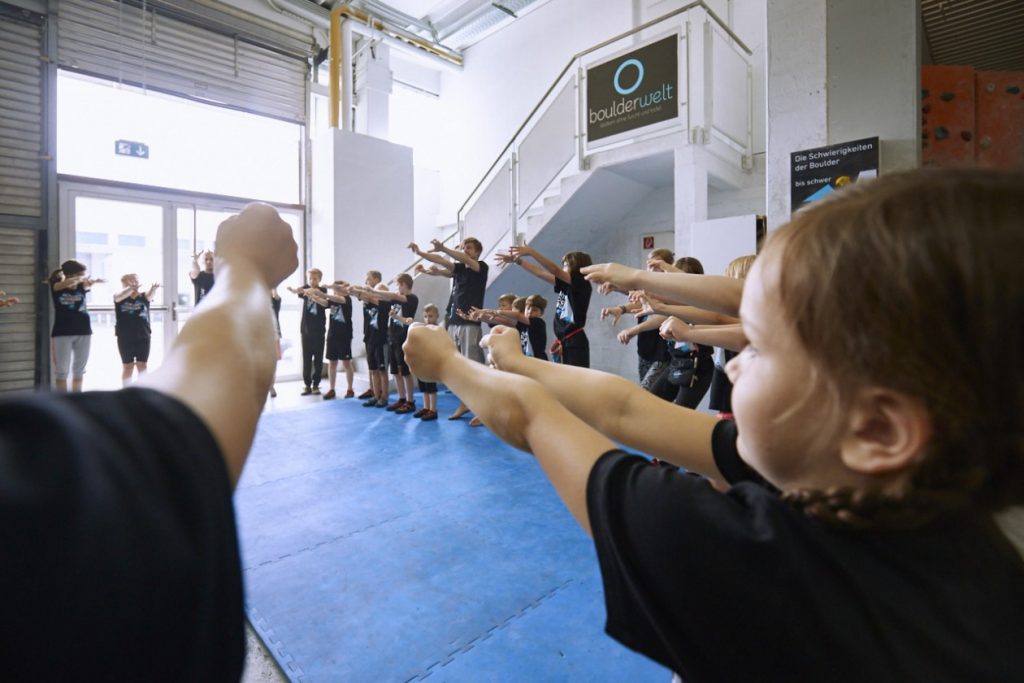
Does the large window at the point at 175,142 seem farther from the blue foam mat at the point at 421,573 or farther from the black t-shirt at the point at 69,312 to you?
the blue foam mat at the point at 421,573

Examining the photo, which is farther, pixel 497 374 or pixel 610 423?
pixel 610 423

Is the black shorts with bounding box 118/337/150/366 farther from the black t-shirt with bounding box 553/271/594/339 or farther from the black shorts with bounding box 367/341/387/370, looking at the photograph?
the black t-shirt with bounding box 553/271/594/339

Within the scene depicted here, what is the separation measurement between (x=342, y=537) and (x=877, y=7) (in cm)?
386

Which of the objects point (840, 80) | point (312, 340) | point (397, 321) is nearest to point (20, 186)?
point (312, 340)

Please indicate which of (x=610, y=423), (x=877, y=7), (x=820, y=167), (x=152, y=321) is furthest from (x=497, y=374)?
(x=152, y=321)

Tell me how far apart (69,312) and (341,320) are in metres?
3.07

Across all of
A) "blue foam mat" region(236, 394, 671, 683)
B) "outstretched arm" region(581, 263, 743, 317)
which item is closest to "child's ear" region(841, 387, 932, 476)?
"outstretched arm" region(581, 263, 743, 317)

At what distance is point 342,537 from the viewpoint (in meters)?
2.83

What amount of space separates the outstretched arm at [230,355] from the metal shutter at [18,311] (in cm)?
852

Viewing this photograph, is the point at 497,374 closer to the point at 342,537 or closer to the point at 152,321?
the point at 342,537

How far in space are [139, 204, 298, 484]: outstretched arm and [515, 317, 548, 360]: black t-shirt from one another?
14.8ft

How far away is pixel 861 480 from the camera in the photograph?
501mm

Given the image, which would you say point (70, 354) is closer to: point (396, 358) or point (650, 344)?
point (396, 358)

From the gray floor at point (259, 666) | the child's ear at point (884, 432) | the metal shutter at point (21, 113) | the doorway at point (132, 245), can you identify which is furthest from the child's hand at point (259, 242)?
the metal shutter at point (21, 113)
